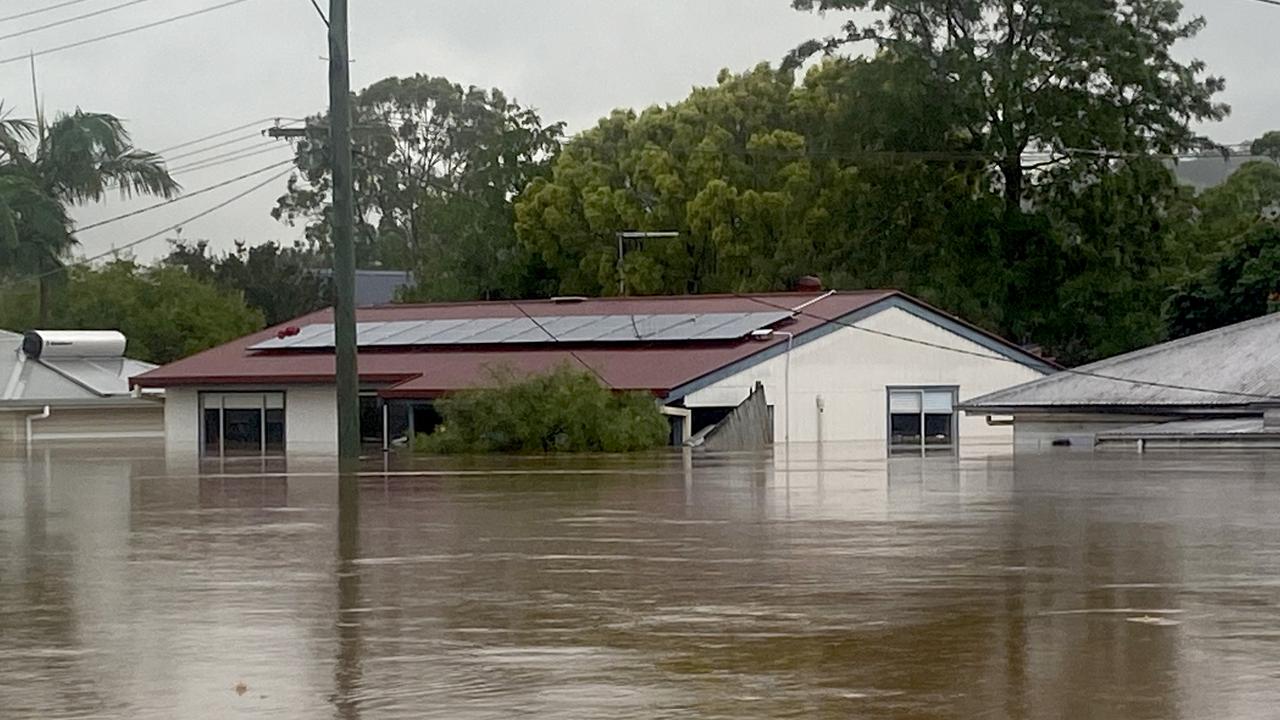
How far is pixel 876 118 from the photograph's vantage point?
6228 centimetres

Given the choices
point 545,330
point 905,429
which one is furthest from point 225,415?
point 905,429

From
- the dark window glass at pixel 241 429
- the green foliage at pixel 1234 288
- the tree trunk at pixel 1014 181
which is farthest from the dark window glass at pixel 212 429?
the green foliage at pixel 1234 288

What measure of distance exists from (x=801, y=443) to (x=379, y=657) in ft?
120

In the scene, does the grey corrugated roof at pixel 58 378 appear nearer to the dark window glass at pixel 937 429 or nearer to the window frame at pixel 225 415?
the window frame at pixel 225 415

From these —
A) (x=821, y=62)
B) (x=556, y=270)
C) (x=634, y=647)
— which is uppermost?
(x=821, y=62)

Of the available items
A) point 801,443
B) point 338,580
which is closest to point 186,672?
point 338,580

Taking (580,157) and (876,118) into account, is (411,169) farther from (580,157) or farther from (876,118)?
(876,118)

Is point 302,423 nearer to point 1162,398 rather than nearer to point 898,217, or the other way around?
point 898,217

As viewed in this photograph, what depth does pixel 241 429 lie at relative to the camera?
5431 cm

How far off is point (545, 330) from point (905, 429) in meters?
9.19

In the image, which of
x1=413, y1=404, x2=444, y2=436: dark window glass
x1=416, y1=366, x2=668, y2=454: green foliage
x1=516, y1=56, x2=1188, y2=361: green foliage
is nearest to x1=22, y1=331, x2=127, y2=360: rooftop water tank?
x1=516, y1=56, x2=1188, y2=361: green foliage

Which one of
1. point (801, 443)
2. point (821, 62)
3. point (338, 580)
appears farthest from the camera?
point (821, 62)

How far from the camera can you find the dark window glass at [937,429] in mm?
49781

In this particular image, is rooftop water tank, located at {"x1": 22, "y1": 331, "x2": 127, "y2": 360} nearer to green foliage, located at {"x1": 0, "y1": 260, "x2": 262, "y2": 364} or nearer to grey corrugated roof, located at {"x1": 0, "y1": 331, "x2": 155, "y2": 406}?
grey corrugated roof, located at {"x1": 0, "y1": 331, "x2": 155, "y2": 406}
